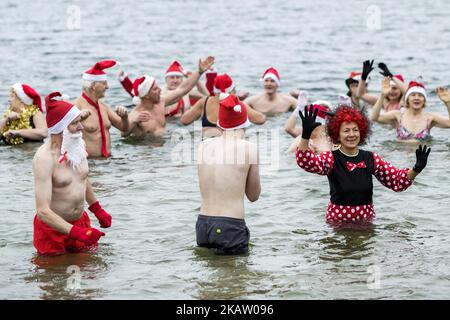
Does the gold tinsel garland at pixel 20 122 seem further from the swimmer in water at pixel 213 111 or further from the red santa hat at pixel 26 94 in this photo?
the swimmer in water at pixel 213 111

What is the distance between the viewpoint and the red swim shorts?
9.31 meters

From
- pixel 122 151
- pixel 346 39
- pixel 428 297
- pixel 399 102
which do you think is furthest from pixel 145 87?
pixel 346 39

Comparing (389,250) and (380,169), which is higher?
(380,169)

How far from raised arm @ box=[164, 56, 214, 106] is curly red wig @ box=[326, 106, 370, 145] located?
17.8 feet

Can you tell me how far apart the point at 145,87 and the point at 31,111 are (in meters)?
1.95

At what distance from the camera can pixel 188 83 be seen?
631 inches

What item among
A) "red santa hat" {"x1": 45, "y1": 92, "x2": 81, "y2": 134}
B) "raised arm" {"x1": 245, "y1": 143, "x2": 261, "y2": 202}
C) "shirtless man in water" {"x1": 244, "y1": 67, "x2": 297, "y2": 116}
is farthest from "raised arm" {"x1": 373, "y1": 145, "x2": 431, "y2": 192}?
"shirtless man in water" {"x1": 244, "y1": 67, "x2": 297, "y2": 116}

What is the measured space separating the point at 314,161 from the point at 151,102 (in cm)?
677

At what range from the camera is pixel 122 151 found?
15.6 meters

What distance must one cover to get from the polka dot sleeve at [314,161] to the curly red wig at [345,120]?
24 cm

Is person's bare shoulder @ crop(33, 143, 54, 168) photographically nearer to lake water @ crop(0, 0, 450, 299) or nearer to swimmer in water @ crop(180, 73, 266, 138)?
lake water @ crop(0, 0, 450, 299)
